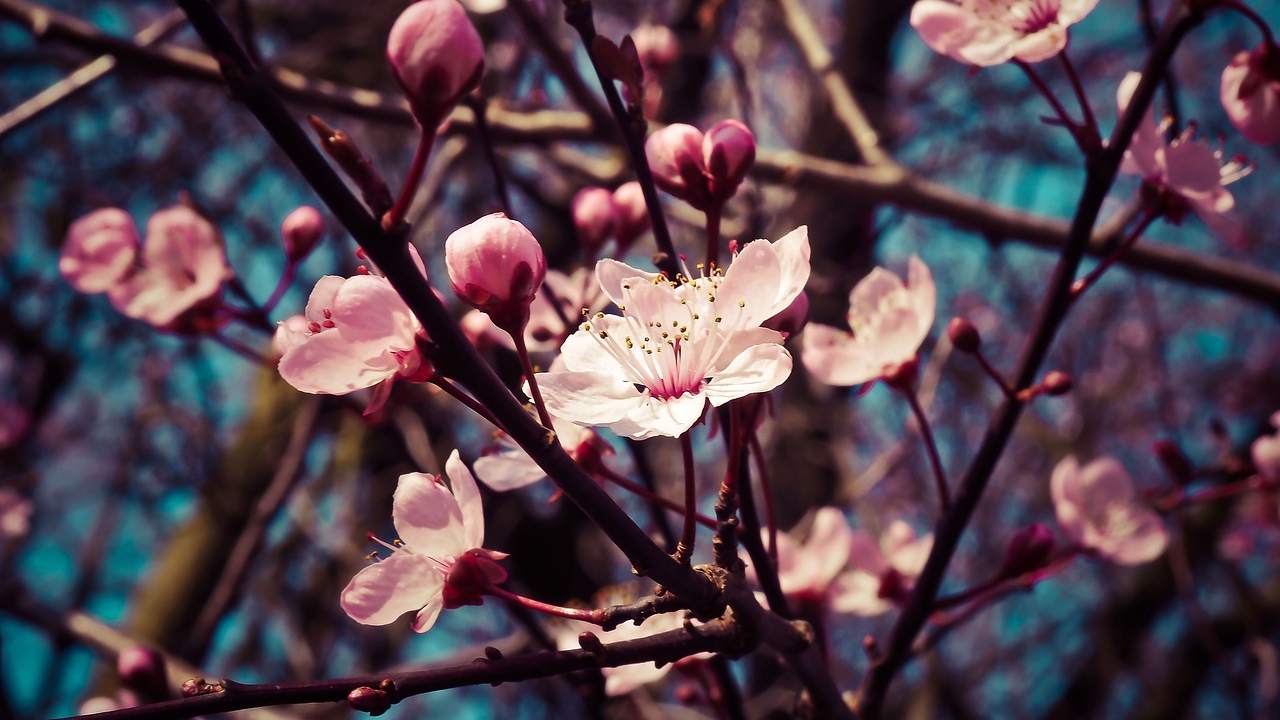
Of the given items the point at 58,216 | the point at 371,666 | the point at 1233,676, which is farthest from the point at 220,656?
the point at 1233,676

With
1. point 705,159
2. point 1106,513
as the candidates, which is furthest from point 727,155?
point 1106,513

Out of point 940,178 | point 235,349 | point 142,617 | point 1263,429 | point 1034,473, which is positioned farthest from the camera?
point 1034,473

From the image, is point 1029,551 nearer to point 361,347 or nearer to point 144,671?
point 361,347

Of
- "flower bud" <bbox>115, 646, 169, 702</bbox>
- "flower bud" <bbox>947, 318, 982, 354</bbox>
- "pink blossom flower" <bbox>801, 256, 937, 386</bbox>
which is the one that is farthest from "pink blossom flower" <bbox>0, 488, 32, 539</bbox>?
"flower bud" <bbox>947, 318, 982, 354</bbox>

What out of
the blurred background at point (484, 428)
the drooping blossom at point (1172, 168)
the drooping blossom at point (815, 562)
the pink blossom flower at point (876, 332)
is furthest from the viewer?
the blurred background at point (484, 428)

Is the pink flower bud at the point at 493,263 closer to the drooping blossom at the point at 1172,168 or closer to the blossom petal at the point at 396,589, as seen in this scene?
the blossom petal at the point at 396,589

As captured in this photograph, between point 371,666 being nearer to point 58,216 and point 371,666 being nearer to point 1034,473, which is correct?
point 58,216

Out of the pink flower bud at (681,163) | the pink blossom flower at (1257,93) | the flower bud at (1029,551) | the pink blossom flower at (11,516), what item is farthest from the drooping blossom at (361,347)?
the pink blossom flower at (11,516)
